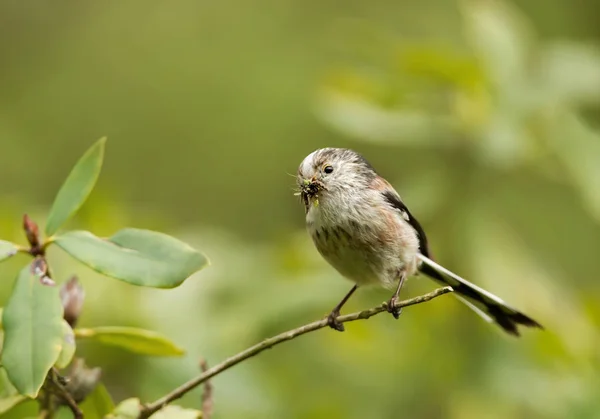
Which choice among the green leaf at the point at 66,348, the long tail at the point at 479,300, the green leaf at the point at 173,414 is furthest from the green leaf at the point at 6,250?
the long tail at the point at 479,300

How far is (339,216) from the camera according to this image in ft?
8.41

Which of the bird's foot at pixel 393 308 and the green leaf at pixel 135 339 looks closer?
the green leaf at pixel 135 339

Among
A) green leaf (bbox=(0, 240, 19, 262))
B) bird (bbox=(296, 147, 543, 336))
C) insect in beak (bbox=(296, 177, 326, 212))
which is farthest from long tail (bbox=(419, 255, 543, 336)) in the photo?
green leaf (bbox=(0, 240, 19, 262))

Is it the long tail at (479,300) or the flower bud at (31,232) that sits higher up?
the flower bud at (31,232)

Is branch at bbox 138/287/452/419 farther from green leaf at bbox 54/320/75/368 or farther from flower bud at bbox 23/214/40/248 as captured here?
flower bud at bbox 23/214/40/248

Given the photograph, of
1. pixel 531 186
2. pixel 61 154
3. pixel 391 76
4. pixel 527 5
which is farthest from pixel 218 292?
pixel 527 5

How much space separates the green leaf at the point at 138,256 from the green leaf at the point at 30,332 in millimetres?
101

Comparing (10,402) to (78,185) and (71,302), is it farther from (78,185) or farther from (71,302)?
(78,185)

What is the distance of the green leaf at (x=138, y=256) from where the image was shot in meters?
1.80

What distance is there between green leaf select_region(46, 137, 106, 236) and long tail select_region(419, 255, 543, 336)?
1.17m

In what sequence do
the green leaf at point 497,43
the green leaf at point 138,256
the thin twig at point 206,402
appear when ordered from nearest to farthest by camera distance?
the green leaf at point 138,256
the thin twig at point 206,402
the green leaf at point 497,43

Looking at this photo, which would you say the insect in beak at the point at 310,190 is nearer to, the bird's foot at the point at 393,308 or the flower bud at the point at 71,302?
the bird's foot at the point at 393,308

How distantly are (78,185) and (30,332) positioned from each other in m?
0.35

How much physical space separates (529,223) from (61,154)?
3.61 metres
